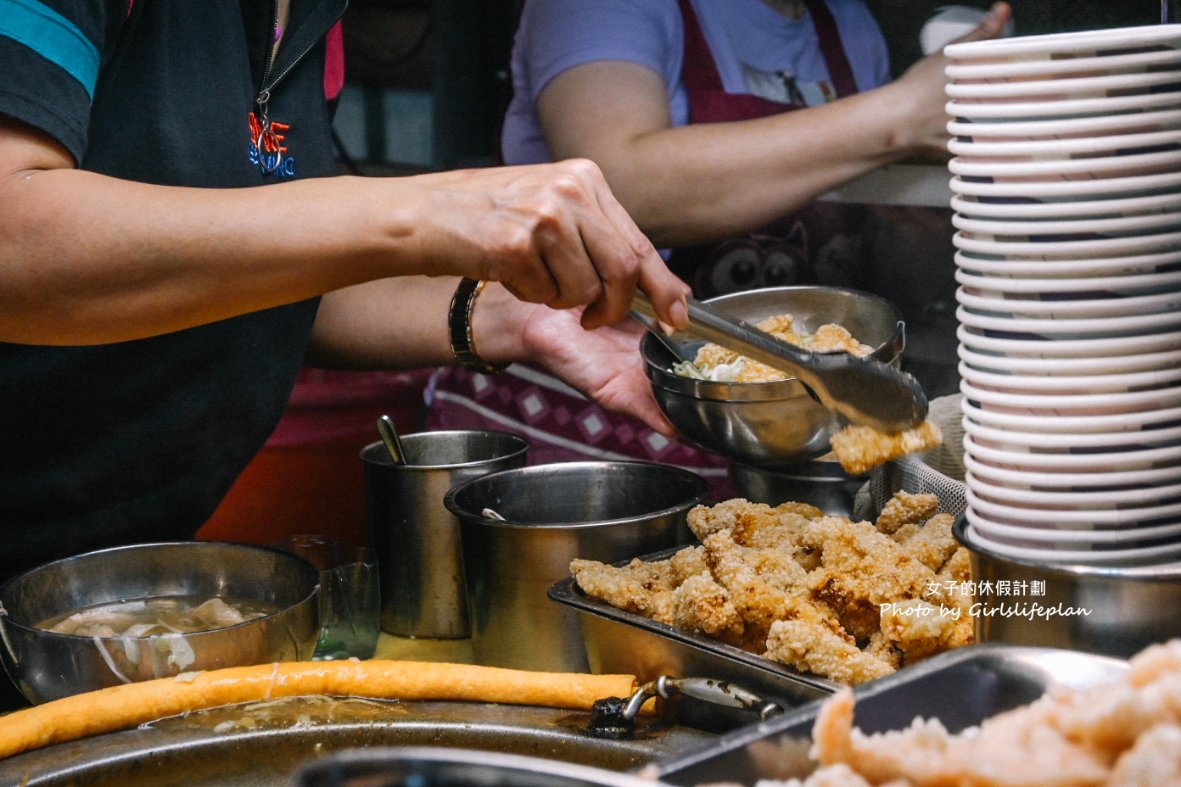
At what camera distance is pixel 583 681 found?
140cm

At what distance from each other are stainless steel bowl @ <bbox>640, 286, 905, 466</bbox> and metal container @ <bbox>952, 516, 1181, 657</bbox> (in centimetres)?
59

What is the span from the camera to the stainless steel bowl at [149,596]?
1420 millimetres

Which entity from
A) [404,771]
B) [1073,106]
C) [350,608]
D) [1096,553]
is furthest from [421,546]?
[404,771]

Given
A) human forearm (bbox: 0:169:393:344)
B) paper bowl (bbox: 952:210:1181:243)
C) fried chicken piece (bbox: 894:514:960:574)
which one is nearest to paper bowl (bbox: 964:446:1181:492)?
paper bowl (bbox: 952:210:1181:243)

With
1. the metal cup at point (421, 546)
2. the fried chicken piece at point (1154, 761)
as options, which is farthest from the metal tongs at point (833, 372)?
the fried chicken piece at point (1154, 761)

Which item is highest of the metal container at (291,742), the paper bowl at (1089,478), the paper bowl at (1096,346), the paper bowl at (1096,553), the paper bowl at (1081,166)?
the paper bowl at (1081,166)

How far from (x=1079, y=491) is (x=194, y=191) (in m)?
1.01

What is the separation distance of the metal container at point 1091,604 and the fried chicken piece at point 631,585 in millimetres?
442

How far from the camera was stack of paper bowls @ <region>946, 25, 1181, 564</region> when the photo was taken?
3.38 feet

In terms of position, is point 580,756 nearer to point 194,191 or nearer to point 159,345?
point 194,191

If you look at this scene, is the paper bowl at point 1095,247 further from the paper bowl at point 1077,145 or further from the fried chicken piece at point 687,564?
the fried chicken piece at point 687,564

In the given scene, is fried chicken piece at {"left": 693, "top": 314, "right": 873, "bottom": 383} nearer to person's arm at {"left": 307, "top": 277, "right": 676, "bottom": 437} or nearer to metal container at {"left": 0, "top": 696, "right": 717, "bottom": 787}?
person's arm at {"left": 307, "top": 277, "right": 676, "bottom": 437}

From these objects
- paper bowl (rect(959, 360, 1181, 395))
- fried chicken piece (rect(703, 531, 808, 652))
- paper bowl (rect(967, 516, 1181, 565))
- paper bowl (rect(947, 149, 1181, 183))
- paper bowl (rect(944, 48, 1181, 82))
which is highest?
paper bowl (rect(944, 48, 1181, 82))

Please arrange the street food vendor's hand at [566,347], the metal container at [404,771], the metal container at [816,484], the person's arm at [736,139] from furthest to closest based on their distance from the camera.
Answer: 1. the person's arm at [736,139]
2. the street food vendor's hand at [566,347]
3. the metal container at [816,484]
4. the metal container at [404,771]
